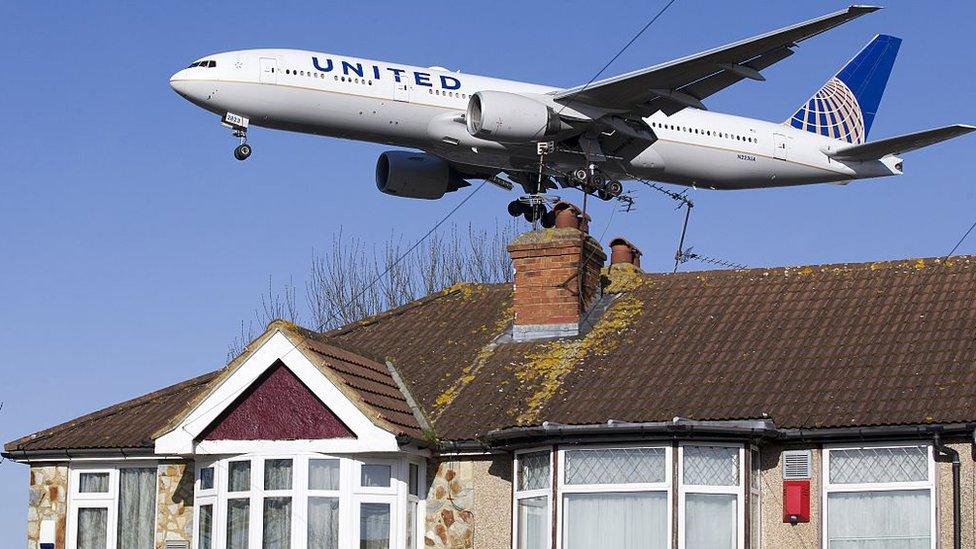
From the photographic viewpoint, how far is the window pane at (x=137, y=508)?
17641 mm

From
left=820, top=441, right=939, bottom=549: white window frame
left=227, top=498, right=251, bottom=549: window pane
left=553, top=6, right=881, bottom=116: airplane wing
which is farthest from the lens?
left=553, top=6, right=881, bottom=116: airplane wing

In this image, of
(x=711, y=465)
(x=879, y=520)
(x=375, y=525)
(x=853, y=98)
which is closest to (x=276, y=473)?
(x=375, y=525)

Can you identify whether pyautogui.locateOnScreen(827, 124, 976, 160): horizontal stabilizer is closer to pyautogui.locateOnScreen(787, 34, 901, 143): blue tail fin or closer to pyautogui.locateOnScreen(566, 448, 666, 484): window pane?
pyautogui.locateOnScreen(787, 34, 901, 143): blue tail fin

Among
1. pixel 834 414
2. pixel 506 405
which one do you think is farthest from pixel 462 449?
pixel 834 414

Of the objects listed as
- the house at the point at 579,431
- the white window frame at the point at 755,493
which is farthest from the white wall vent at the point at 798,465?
the white window frame at the point at 755,493

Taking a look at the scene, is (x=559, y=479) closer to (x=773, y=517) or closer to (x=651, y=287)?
(x=773, y=517)

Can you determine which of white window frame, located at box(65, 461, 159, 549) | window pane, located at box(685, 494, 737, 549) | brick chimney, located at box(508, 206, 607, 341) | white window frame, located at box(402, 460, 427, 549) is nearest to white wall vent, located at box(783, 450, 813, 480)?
window pane, located at box(685, 494, 737, 549)

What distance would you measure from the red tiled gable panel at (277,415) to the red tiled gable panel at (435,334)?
1072mm

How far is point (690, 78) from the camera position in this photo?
35.6 m

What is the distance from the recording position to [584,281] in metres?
19.6

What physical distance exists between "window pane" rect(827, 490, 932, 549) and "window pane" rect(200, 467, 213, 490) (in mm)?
6280

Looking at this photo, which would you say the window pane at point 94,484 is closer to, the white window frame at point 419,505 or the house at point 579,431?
the house at point 579,431

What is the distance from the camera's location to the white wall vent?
Answer: 51.0ft

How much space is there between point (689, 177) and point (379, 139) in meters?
9.65
